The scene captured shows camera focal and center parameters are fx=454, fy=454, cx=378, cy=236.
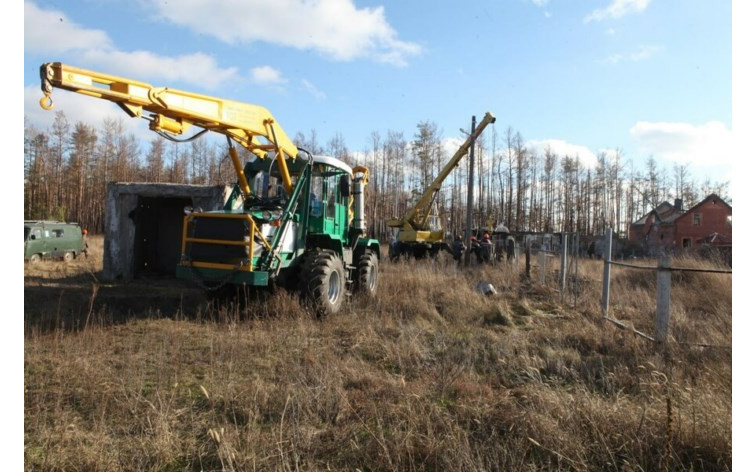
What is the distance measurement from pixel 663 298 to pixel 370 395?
13.8 ft

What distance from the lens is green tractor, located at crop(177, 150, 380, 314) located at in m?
6.93

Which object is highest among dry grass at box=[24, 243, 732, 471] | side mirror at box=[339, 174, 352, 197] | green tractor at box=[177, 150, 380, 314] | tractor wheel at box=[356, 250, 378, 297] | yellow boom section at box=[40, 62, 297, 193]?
yellow boom section at box=[40, 62, 297, 193]

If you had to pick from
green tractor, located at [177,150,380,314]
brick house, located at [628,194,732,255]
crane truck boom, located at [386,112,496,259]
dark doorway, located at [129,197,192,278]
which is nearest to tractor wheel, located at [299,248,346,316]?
green tractor, located at [177,150,380,314]

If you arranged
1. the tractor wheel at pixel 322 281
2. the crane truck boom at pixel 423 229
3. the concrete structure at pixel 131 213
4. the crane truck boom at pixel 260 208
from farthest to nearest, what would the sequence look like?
the crane truck boom at pixel 423 229, the concrete structure at pixel 131 213, the tractor wheel at pixel 322 281, the crane truck boom at pixel 260 208

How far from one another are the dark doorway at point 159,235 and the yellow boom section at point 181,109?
560cm

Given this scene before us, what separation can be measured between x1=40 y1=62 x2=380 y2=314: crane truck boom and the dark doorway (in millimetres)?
5184

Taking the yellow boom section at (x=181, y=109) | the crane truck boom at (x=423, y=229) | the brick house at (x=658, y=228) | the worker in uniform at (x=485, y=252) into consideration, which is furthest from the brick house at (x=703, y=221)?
the yellow boom section at (x=181, y=109)

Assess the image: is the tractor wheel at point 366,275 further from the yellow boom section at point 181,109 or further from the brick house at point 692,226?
the brick house at point 692,226

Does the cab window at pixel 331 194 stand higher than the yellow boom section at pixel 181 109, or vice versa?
the yellow boom section at pixel 181 109

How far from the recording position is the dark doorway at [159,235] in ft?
41.1

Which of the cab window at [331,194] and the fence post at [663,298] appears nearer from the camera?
the fence post at [663,298]

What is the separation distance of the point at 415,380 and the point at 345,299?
4561 millimetres

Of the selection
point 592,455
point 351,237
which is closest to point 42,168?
point 351,237

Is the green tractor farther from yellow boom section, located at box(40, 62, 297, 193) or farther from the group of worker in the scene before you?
the group of worker
